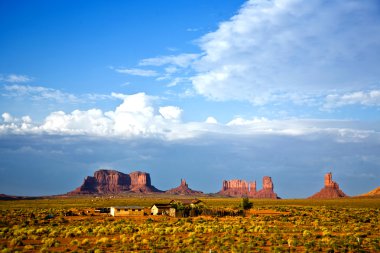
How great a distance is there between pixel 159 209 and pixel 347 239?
1222 inches

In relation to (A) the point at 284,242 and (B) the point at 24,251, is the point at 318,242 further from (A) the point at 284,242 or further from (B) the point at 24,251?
(B) the point at 24,251

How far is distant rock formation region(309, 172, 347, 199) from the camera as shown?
16848 cm

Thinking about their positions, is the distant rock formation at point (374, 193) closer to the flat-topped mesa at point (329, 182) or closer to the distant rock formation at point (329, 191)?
the distant rock formation at point (329, 191)

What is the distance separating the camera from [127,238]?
2727 centimetres

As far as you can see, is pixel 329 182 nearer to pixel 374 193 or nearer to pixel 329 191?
pixel 329 191

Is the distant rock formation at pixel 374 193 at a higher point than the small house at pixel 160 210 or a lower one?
lower

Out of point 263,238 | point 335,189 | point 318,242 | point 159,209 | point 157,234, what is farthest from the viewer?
point 335,189

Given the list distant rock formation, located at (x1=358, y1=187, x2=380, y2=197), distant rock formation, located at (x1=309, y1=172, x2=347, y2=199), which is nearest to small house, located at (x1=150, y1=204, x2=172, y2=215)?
distant rock formation, located at (x1=358, y1=187, x2=380, y2=197)

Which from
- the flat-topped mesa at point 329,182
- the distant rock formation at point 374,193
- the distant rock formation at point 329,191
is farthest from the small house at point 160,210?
the flat-topped mesa at point 329,182

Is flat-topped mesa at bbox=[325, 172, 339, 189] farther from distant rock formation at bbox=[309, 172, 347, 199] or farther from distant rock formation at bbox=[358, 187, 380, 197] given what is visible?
distant rock formation at bbox=[358, 187, 380, 197]

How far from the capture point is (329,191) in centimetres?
17375

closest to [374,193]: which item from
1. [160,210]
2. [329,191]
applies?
[329,191]

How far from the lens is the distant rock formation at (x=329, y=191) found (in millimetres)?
168475

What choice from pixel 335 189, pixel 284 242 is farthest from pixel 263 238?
pixel 335 189
